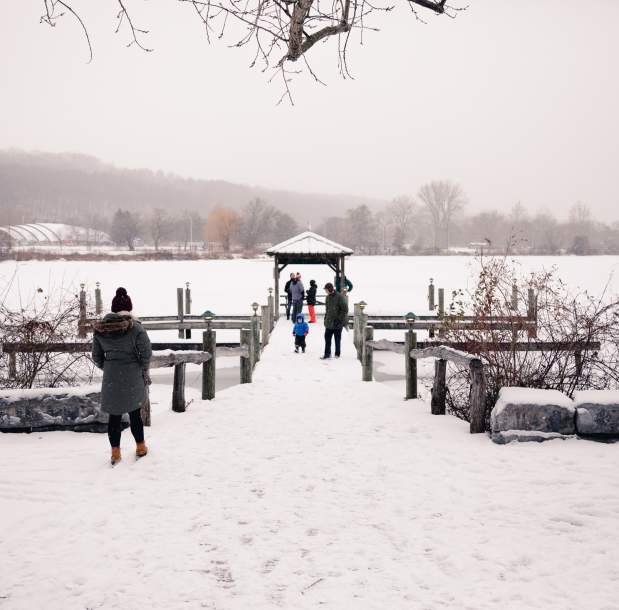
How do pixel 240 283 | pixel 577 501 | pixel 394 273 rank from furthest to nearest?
pixel 394 273 < pixel 240 283 < pixel 577 501

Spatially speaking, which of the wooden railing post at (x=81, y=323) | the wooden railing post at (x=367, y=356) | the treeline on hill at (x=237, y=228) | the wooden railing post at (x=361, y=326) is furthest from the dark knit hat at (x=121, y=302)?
the treeline on hill at (x=237, y=228)

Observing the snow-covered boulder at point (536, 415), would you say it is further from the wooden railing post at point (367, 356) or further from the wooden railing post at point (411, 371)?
the wooden railing post at point (367, 356)

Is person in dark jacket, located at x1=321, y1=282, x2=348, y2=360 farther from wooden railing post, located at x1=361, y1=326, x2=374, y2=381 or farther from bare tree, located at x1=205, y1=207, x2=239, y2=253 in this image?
bare tree, located at x1=205, y1=207, x2=239, y2=253

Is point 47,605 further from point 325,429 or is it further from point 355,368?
point 355,368

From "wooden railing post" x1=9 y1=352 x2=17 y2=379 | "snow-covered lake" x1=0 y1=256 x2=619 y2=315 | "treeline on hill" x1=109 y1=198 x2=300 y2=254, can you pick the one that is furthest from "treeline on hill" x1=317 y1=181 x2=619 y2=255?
"wooden railing post" x1=9 y1=352 x2=17 y2=379

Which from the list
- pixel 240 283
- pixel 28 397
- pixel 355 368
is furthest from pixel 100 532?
pixel 240 283

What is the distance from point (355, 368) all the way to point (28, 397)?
21.6ft

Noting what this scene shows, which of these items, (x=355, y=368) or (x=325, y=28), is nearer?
(x=325, y=28)

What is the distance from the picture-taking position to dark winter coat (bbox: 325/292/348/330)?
11.6 metres

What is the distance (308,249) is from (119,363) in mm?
16043

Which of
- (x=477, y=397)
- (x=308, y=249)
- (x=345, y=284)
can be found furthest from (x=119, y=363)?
(x=308, y=249)

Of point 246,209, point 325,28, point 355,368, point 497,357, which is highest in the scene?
point 246,209

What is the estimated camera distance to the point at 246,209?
313ft

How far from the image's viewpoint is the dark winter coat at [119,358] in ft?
16.0
